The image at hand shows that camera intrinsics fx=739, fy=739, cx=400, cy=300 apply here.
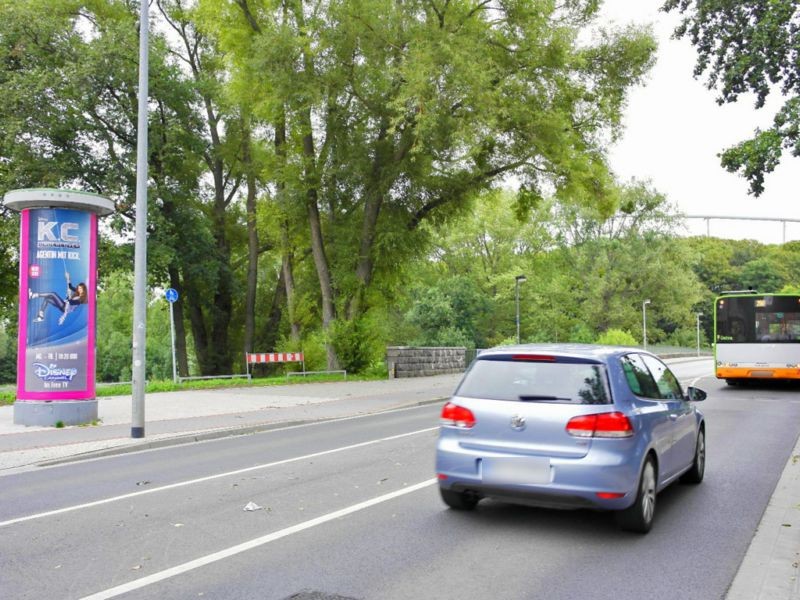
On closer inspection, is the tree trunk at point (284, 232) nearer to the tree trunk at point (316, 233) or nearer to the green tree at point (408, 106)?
the green tree at point (408, 106)

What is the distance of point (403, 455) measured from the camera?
34.3 ft

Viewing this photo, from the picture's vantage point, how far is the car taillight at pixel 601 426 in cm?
592

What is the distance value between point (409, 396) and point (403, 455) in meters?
10.6

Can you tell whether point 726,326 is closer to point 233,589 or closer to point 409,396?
point 409,396

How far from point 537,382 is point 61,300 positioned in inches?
420

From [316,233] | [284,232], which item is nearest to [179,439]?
[316,233]

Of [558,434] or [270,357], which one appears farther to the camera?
[270,357]

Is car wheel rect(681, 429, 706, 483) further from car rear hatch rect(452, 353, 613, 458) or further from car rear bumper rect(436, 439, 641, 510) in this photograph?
Answer: car rear hatch rect(452, 353, 613, 458)

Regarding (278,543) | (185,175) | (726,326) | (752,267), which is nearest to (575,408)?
(278,543)

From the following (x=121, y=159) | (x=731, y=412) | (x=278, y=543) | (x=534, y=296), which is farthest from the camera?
(x=534, y=296)

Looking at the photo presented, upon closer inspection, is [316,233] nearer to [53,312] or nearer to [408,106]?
[408,106]

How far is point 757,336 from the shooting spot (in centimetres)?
2348

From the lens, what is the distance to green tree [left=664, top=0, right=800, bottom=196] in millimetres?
14625

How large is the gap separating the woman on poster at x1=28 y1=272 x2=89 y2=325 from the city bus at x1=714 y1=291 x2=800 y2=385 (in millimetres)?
19433
